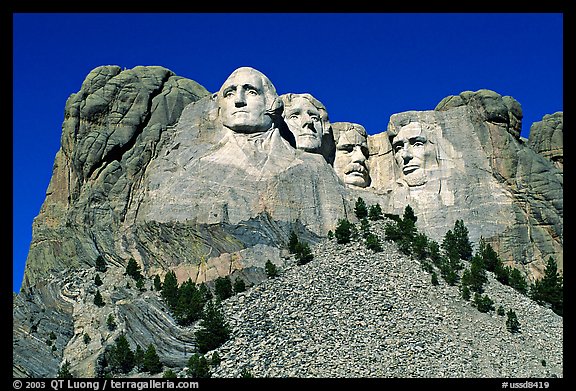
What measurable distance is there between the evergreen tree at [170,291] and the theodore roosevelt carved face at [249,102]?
20.9 ft

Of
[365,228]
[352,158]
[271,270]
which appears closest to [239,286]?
[271,270]

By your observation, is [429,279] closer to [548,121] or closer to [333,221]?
[333,221]

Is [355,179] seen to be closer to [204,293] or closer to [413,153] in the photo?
[413,153]

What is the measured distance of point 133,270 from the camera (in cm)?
5300

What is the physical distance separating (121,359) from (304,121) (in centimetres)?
1433

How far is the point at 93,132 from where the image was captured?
5703 cm

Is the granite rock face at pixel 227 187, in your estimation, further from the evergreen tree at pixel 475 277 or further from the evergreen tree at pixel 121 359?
the evergreen tree at pixel 475 277

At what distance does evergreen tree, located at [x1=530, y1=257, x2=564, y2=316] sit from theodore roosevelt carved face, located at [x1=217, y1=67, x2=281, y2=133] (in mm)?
10054

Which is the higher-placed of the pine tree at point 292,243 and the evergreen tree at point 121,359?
the pine tree at point 292,243

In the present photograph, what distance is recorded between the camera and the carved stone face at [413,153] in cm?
5831

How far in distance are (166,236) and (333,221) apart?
17.8 ft

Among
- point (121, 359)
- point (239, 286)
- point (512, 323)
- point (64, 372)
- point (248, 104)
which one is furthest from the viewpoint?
point (248, 104)

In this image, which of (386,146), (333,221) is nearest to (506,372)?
(333,221)

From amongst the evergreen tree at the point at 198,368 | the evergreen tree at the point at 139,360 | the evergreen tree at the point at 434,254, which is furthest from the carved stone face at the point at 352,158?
the evergreen tree at the point at 198,368
